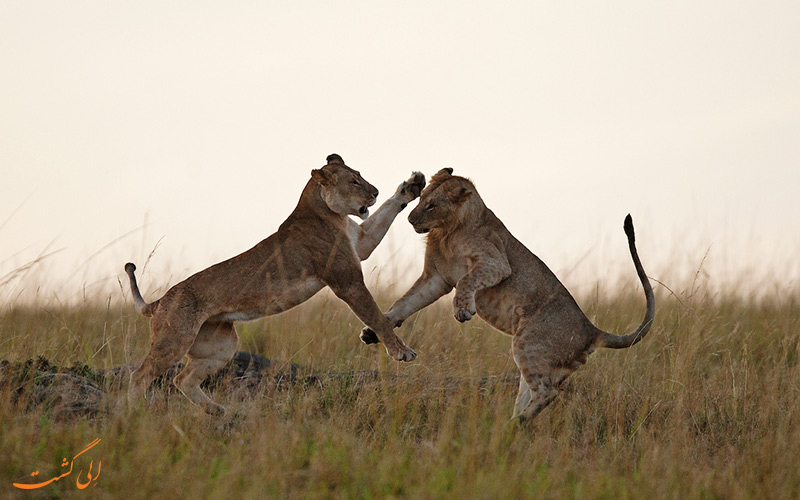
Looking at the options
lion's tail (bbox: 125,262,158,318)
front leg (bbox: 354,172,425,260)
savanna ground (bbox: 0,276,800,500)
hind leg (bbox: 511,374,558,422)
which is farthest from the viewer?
front leg (bbox: 354,172,425,260)

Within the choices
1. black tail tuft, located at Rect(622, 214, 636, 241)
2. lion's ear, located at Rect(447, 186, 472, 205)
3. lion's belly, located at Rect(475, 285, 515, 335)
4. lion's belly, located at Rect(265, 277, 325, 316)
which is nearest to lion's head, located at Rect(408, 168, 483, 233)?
lion's ear, located at Rect(447, 186, 472, 205)

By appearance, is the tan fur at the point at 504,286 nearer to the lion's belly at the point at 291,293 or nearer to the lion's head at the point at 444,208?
the lion's head at the point at 444,208

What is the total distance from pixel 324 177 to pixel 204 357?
1633mm

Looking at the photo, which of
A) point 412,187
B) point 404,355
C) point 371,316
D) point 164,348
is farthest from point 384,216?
point 164,348

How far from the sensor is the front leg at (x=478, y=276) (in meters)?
6.23

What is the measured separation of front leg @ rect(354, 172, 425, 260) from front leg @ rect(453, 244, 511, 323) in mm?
802

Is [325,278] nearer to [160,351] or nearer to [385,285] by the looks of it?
[160,351]

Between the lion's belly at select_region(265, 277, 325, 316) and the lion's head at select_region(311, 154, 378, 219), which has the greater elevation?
the lion's head at select_region(311, 154, 378, 219)

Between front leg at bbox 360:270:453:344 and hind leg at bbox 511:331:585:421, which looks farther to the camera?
front leg at bbox 360:270:453:344

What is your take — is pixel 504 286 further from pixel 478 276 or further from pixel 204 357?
pixel 204 357

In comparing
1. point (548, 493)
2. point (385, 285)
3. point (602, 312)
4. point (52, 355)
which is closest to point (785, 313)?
point (602, 312)

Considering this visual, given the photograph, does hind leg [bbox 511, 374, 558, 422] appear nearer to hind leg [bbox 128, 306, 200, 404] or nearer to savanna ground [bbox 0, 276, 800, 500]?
savanna ground [bbox 0, 276, 800, 500]

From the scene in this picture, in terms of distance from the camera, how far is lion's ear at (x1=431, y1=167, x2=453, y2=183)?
6924mm

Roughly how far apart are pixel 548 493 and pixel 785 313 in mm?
7620
